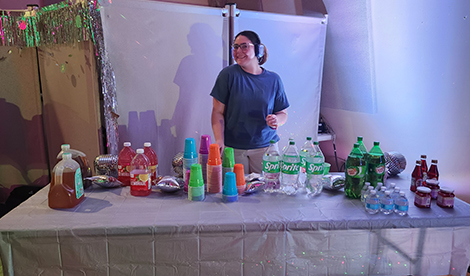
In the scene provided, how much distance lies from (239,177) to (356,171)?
0.50 meters

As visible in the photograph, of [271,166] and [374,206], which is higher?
[271,166]

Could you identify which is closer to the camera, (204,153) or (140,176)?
(140,176)

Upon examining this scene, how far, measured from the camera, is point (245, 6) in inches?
124

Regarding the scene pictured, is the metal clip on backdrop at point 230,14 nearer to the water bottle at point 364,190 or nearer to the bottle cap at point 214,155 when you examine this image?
the bottle cap at point 214,155

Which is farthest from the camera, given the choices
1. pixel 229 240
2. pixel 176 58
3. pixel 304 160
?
pixel 176 58

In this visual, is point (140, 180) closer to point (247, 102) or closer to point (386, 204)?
point (247, 102)

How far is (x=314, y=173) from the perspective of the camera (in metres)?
1.31

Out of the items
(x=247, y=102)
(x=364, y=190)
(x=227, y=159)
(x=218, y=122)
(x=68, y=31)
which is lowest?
(x=364, y=190)

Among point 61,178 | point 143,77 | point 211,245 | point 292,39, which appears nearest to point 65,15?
point 143,77

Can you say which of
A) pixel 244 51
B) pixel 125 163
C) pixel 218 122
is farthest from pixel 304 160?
pixel 125 163

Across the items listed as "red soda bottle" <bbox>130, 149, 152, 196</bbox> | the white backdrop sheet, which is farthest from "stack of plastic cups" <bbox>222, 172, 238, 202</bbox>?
the white backdrop sheet

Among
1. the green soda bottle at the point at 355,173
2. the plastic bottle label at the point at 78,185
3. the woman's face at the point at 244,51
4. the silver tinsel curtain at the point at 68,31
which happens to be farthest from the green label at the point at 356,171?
the silver tinsel curtain at the point at 68,31

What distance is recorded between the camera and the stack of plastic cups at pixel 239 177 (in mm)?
1291

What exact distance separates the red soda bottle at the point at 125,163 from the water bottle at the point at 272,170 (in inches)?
25.4
